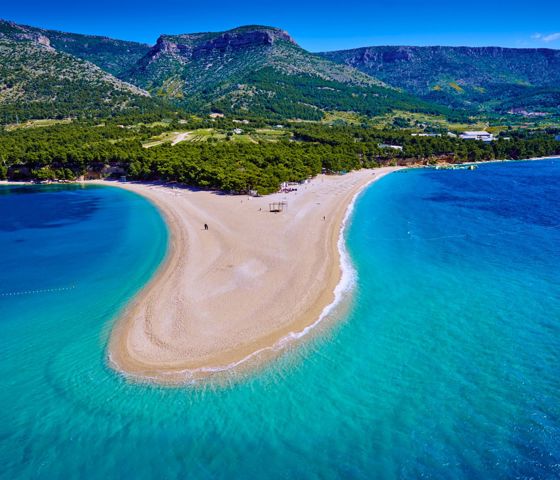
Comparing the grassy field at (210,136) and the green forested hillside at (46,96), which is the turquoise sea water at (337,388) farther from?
the green forested hillside at (46,96)

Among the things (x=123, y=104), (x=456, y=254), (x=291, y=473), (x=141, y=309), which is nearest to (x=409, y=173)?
(x=456, y=254)

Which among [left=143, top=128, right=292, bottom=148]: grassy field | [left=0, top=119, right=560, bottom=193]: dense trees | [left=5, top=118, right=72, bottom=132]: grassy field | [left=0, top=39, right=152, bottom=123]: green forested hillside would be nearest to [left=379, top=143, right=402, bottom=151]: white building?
[left=0, top=119, right=560, bottom=193]: dense trees

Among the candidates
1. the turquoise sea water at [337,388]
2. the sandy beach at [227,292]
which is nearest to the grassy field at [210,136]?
the sandy beach at [227,292]

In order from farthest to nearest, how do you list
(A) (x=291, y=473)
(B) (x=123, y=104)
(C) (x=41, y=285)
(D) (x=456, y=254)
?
(B) (x=123, y=104), (D) (x=456, y=254), (C) (x=41, y=285), (A) (x=291, y=473)

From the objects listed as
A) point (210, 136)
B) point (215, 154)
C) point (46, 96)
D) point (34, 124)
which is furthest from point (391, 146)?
point (46, 96)

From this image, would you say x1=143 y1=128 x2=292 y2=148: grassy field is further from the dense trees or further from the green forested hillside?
the green forested hillside

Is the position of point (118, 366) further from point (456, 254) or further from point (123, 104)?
point (123, 104)

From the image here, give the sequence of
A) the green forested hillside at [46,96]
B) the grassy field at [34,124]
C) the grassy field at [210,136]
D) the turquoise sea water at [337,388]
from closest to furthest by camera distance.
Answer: the turquoise sea water at [337,388] → the grassy field at [210,136] → the grassy field at [34,124] → the green forested hillside at [46,96]
